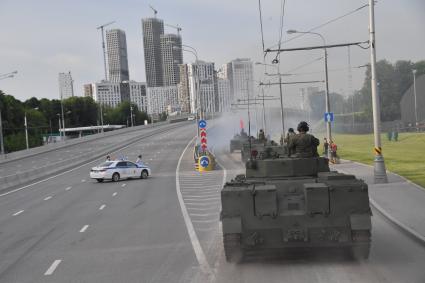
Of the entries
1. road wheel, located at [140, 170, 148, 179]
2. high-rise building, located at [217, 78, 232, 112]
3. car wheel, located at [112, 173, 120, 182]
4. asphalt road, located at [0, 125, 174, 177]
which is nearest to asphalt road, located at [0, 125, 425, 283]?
car wheel, located at [112, 173, 120, 182]

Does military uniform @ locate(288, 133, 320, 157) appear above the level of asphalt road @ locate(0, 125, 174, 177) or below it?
above

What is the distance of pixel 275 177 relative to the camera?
12.9m

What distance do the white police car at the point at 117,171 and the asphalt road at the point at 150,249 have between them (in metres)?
13.2

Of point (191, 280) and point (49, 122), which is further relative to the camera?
point (49, 122)

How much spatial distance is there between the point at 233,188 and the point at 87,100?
573ft

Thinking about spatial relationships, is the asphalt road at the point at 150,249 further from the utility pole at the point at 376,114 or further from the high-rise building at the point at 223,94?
the high-rise building at the point at 223,94

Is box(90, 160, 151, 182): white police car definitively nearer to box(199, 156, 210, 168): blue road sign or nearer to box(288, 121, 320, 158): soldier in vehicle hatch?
box(199, 156, 210, 168): blue road sign

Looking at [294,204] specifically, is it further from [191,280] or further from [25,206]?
[25,206]

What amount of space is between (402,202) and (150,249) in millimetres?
9294

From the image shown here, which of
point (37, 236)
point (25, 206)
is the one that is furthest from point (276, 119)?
point (37, 236)

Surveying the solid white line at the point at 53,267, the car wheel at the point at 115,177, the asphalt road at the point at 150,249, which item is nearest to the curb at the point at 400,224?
the asphalt road at the point at 150,249

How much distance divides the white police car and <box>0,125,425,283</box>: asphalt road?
13.2m

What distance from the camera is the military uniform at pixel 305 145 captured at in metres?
13.2

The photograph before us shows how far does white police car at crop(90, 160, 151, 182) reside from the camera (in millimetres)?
40781
